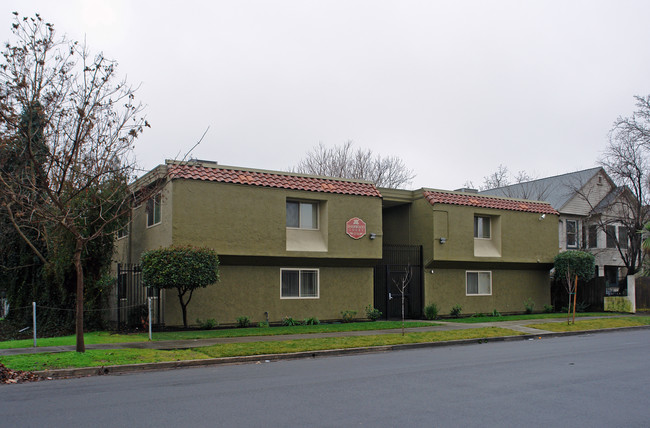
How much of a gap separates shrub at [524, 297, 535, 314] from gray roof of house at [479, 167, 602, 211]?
10015 mm

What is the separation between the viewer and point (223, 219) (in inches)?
784

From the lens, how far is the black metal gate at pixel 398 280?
79.2 ft

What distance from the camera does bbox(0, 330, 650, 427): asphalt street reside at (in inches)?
288

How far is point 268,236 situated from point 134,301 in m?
5.59

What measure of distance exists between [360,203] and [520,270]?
9.83 meters

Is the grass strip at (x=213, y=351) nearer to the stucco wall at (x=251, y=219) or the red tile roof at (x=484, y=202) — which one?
the stucco wall at (x=251, y=219)

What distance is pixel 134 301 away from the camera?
21219mm

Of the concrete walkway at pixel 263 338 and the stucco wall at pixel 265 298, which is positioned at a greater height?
the stucco wall at pixel 265 298

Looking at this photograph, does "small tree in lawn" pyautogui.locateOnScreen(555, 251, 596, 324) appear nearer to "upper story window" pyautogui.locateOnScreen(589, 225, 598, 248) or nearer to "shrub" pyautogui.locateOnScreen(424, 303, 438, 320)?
"shrub" pyautogui.locateOnScreen(424, 303, 438, 320)

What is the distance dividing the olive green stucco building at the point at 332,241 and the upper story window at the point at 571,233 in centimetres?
809

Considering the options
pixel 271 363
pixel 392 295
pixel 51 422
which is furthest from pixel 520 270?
pixel 51 422

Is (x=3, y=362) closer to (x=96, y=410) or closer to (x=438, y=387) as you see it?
(x=96, y=410)

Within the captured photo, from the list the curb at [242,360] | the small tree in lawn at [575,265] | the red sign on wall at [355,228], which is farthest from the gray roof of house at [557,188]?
the curb at [242,360]

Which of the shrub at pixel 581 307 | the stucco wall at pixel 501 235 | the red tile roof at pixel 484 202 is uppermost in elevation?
the red tile roof at pixel 484 202
